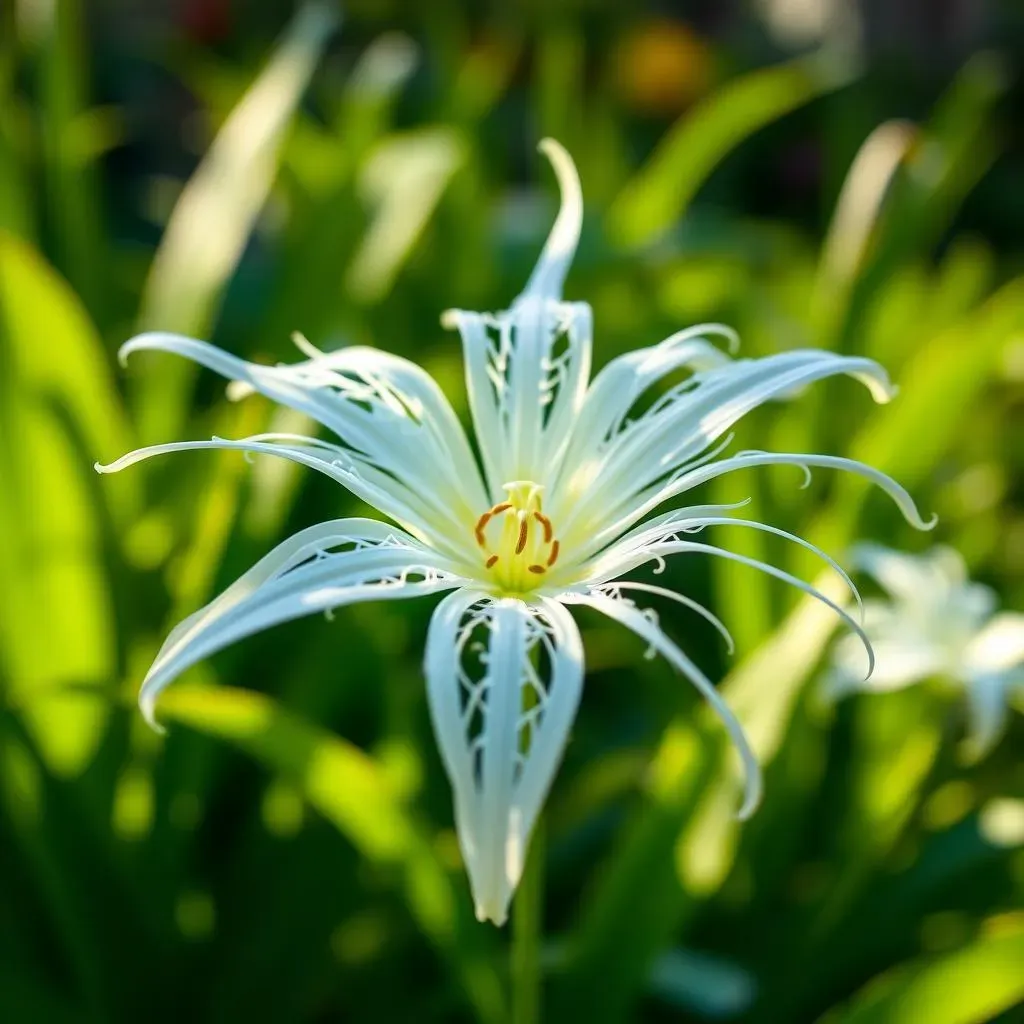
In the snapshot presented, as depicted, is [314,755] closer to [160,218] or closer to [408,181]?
[408,181]

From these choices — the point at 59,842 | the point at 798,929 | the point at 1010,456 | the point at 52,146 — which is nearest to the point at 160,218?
the point at 52,146

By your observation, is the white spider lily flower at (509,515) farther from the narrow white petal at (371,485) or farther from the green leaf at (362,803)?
the green leaf at (362,803)

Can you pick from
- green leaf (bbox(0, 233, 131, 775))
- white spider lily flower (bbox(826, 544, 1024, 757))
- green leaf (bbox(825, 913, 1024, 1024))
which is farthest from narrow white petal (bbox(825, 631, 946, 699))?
green leaf (bbox(0, 233, 131, 775))

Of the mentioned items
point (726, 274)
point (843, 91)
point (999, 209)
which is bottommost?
point (726, 274)

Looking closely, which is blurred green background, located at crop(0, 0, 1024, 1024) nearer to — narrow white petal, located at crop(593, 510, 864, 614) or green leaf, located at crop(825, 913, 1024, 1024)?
green leaf, located at crop(825, 913, 1024, 1024)

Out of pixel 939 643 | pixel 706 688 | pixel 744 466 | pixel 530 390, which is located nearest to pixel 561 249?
pixel 530 390

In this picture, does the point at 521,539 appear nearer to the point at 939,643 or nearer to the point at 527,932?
the point at 527,932

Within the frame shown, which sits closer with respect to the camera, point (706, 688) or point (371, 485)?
point (706, 688)
